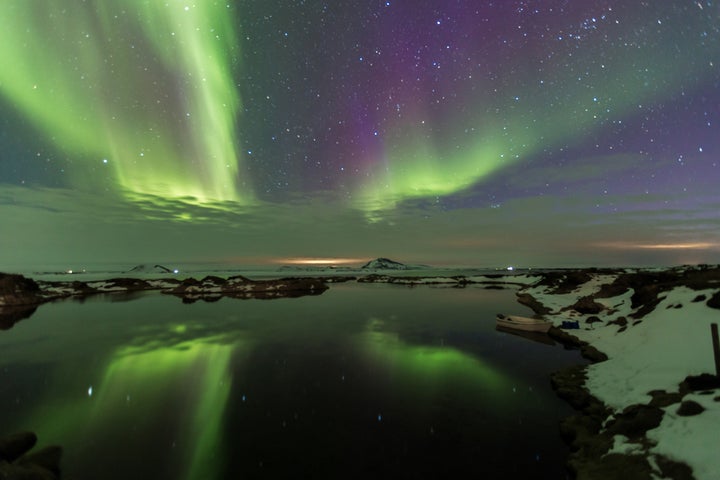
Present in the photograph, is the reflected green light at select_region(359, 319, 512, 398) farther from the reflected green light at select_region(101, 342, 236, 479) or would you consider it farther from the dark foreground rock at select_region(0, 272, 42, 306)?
the dark foreground rock at select_region(0, 272, 42, 306)

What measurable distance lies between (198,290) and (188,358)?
71222mm

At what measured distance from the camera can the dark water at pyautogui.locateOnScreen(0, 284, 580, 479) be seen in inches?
469

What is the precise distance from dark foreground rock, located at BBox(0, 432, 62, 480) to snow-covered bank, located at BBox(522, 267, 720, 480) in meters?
16.3

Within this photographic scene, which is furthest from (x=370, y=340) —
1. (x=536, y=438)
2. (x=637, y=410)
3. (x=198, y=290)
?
(x=198, y=290)

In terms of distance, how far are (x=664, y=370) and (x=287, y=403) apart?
61.8 ft

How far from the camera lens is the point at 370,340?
3331 cm

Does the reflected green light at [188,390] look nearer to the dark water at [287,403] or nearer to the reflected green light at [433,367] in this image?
the dark water at [287,403]

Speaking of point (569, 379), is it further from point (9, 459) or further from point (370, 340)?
point (9, 459)

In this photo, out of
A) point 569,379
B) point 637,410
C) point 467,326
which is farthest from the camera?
point 467,326

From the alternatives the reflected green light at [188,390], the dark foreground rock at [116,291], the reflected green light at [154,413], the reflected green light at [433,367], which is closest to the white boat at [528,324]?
the reflected green light at [433,367]

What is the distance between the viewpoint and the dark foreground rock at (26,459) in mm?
9570

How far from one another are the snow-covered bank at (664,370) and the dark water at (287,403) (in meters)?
2.68

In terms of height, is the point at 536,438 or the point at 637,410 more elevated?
the point at 637,410

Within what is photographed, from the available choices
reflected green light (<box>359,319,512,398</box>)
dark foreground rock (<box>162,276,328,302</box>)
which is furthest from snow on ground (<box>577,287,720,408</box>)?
dark foreground rock (<box>162,276,328,302</box>)
